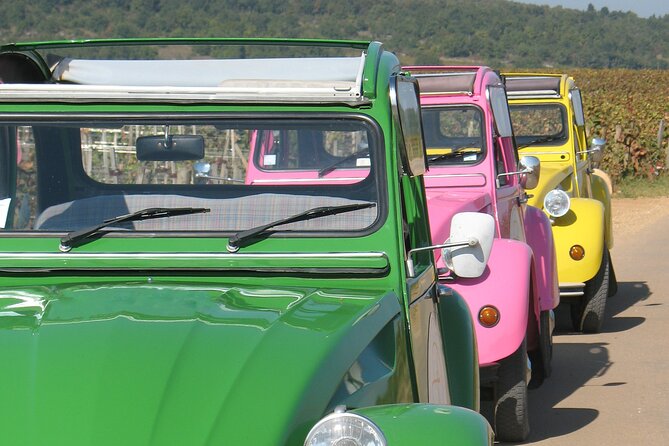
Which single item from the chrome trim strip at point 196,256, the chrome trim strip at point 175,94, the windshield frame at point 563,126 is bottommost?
the windshield frame at point 563,126

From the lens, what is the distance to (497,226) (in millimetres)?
7605

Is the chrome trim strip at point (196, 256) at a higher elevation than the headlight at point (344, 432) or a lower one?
higher

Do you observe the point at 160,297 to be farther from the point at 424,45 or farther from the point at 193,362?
the point at 424,45

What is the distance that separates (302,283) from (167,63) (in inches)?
46.1

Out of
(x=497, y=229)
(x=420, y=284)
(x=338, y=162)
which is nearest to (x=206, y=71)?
(x=338, y=162)

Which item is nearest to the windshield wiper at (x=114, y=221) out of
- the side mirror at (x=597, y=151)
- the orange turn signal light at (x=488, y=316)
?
the orange turn signal light at (x=488, y=316)

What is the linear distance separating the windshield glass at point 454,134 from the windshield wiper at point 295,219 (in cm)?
441

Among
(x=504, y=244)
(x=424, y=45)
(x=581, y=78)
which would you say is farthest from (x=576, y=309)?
(x=424, y=45)

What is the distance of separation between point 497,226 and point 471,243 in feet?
13.1

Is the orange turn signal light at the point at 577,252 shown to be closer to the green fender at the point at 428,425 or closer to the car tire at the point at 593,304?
the car tire at the point at 593,304

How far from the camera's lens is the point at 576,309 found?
9.71 meters

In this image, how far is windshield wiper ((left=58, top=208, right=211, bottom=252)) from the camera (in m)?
3.61

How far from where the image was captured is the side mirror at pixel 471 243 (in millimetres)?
3688

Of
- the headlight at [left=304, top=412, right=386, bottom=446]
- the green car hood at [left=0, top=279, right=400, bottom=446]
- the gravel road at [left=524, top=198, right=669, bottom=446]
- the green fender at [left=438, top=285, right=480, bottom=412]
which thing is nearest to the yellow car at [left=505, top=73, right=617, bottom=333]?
the gravel road at [left=524, top=198, right=669, bottom=446]
